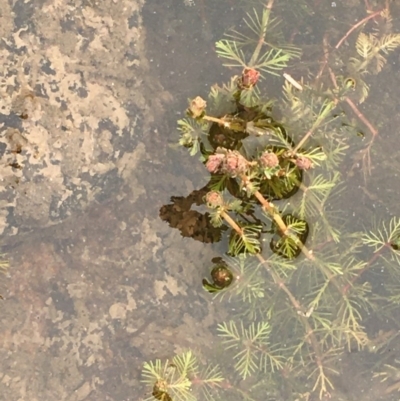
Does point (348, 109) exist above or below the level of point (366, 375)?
above

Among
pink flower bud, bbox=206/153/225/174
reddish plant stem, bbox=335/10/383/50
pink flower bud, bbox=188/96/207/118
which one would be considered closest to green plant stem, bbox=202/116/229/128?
pink flower bud, bbox=188/96/207/118

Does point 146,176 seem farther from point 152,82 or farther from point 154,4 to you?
point 154,4

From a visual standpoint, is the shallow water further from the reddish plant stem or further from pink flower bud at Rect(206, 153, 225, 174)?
pink flower bud at Rect(206, 153, 225, 174)

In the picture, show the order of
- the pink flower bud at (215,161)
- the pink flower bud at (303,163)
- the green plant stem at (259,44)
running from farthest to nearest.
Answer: the green plant stem at (259,44)
the pink flower bud at (303,163)
the pink flower bud at (215,161)

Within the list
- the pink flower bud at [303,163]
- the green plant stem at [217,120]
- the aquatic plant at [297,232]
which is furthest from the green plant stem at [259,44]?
the pink flower bud at [303,163]

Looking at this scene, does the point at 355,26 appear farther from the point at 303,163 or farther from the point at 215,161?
the point at 215,161

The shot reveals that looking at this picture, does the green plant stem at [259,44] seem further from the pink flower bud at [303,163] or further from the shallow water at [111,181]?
the pink flower bud at [303,163]

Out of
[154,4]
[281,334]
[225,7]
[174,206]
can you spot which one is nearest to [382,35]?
[225,7]

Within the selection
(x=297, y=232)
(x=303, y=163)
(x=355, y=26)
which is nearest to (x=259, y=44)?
(x=355, y=26)
